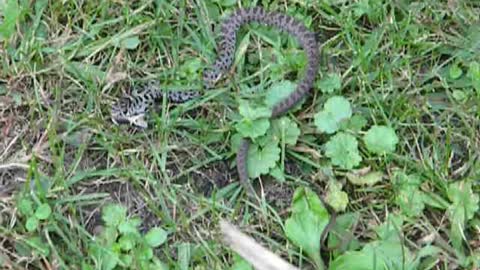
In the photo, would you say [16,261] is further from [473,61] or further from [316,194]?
[473,61]

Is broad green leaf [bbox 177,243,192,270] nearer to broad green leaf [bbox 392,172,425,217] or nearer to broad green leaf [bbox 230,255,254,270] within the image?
broad green leaf [bbox 230,255,254,270]

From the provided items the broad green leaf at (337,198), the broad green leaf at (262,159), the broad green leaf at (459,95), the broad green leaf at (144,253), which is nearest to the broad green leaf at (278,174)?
the broad green leaf at (262,159)

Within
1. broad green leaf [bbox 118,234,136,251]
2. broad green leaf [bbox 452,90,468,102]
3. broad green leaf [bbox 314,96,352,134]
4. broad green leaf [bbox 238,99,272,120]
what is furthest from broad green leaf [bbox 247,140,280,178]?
broad green leaf [bbox 452,90,468,102]

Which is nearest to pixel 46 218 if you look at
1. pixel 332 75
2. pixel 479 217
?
pixel 332 75

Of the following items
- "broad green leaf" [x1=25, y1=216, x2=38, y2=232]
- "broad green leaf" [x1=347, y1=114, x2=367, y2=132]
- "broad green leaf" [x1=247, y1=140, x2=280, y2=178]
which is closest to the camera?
"broad green leaf" [x1=25, y1=216, x2=38, y2=232]

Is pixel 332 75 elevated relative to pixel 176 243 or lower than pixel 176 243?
elevated

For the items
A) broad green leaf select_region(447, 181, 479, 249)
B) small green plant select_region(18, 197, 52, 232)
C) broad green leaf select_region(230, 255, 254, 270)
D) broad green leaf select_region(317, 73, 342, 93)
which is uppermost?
broad green leaf select_region(317, 73, 342, 93)

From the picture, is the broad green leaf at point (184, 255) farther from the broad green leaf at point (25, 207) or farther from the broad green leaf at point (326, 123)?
the broad green leaf at point (326, 123)
